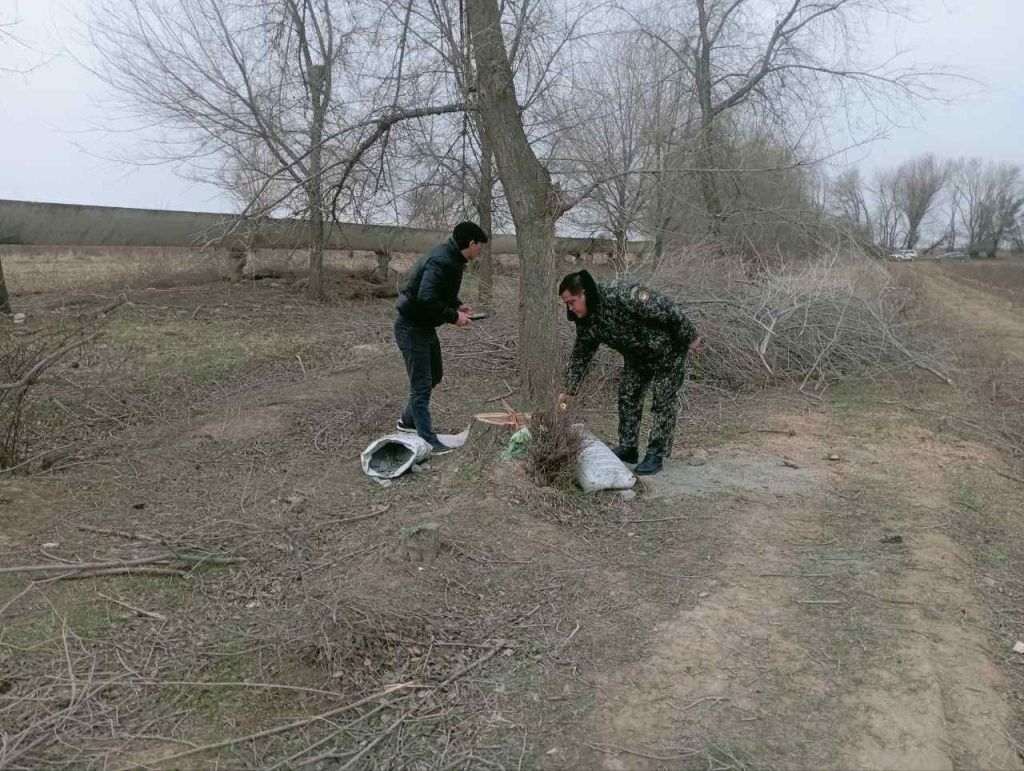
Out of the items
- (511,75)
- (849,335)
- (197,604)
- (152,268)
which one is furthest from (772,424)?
(152,268)

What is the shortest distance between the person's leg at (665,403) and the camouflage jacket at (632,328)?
0.21 ft

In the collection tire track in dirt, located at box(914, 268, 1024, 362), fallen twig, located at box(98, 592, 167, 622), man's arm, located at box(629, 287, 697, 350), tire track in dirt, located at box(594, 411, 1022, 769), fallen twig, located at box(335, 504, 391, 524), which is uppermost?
man's arm, located at box(629, 287, 697, 350)

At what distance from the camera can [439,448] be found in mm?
5918

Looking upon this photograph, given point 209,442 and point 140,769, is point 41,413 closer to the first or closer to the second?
point 209,442

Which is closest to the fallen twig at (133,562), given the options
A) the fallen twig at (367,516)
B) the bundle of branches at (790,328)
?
the fallen twig at (367,516)

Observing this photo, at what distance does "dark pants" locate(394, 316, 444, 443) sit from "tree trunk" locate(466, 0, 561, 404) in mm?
749

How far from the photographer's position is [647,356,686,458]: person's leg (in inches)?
220

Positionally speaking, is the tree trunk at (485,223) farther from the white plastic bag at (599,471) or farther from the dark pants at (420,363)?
the white plastic bag at (599,471)

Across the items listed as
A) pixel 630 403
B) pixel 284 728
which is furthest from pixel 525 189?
pixel 284 728

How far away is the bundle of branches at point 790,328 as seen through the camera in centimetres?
893

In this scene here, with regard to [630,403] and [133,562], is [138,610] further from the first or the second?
[630,403]

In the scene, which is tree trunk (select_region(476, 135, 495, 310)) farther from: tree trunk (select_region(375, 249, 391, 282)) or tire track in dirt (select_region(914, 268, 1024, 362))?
tire track in dirt (select_region(914, 268, 1024, 362))

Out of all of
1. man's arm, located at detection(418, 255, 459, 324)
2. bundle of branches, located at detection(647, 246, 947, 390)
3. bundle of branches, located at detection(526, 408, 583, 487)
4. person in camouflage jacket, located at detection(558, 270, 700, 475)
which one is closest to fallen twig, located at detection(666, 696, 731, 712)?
bundle of branches, located at detection(526, 408, 583, 487)

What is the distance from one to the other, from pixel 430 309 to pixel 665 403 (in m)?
1.79
